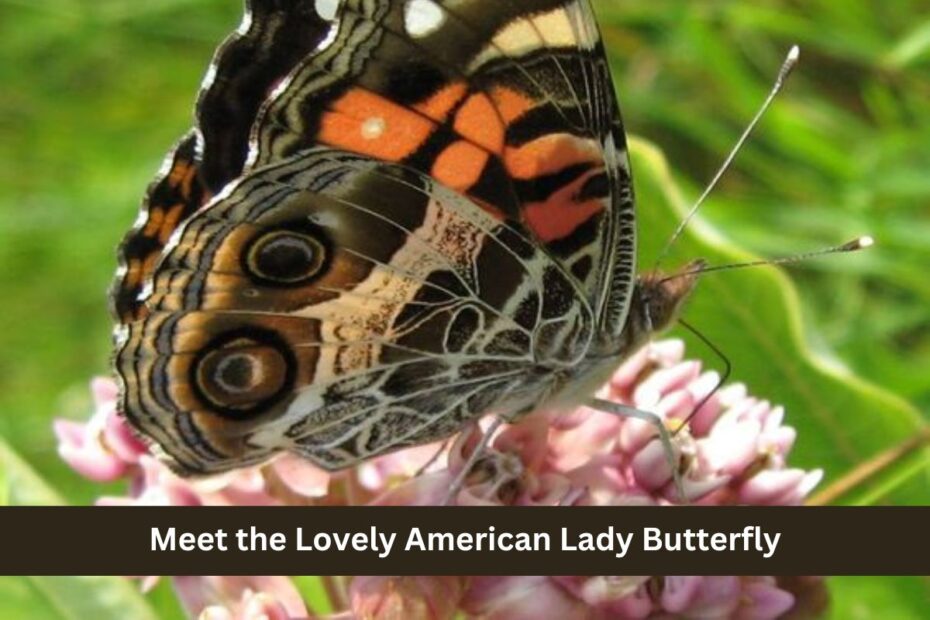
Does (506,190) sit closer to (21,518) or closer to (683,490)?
(683,490)

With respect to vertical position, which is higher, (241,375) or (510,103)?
(510,103)

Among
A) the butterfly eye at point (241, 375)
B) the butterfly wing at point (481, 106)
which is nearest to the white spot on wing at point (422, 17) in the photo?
the butterfly wing at point (481, 106)

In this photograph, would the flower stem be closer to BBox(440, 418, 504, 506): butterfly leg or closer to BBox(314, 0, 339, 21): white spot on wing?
BBox(440, 418, 504, 506): butterfly leg

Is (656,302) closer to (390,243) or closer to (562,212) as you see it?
(562,212)

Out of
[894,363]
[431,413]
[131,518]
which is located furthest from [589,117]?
[894,363]

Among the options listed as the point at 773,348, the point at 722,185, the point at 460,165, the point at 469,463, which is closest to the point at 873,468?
the point at 773,348

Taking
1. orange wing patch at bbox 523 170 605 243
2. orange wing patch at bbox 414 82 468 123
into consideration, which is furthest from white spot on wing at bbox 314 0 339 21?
orange wing patch at bbox 523 170 605 243
